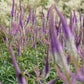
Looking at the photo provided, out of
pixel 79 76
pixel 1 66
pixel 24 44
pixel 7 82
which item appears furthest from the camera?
pixel 24 44

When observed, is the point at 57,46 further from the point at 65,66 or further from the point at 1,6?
the point at 1,6

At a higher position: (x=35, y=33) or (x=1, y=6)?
(x=1, y=6)

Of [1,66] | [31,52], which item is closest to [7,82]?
[1,66]

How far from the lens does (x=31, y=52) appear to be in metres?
2.28

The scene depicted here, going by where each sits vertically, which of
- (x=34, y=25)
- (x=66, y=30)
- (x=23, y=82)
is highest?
(x=66, y=30)

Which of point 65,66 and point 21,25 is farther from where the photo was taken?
point 21,25

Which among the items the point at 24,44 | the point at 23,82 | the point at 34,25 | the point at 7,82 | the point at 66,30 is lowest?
the point at 7,82

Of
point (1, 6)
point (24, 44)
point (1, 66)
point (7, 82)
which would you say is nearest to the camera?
point (7, 82)

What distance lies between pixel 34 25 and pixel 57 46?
1.85 metres

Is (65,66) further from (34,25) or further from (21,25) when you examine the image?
(34,25)

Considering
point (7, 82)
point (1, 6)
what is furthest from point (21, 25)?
point (1, 6)

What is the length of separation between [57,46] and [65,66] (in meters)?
0.05

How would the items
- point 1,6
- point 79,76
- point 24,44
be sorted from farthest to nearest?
1. point 1,6
2. point 24,44
3. point 79,76

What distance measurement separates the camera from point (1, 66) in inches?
77.1
